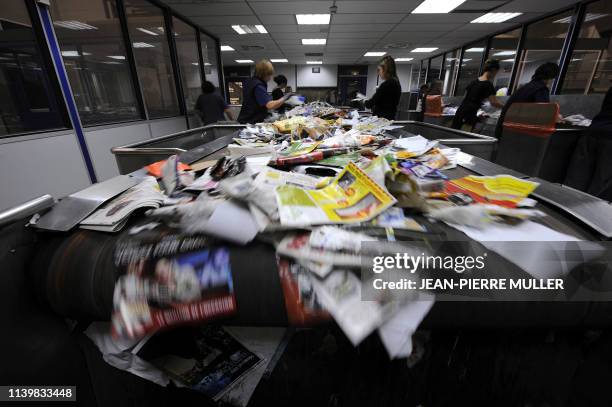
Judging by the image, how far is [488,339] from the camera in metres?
0.55

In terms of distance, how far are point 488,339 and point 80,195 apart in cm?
96

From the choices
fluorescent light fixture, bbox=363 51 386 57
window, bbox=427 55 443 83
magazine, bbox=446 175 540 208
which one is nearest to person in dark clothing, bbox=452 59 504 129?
magazine, bbox=446 175 540 208

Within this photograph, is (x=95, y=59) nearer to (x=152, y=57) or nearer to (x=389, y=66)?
(x=152, y=57)

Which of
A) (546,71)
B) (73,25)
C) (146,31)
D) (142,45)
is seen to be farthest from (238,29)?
(546,71)

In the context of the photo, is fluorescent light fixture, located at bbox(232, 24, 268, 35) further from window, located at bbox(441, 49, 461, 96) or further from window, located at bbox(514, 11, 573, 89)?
window, located at bbox(441, 49, 461, 96)

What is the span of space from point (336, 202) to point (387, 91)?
9.21ft

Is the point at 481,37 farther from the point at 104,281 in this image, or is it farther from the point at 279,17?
the point at 104,281

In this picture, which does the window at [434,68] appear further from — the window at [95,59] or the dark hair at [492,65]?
the window at [95,59]

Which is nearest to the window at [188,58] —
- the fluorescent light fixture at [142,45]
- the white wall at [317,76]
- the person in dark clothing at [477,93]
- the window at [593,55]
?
the fluorescent light fixture at [142,45]

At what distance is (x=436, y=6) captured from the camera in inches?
170

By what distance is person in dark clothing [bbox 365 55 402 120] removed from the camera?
2.94 meters

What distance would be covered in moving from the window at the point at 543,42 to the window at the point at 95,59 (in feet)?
22.6

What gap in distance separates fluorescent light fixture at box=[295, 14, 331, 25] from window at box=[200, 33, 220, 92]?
2.27m

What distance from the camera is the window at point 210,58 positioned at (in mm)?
5970
